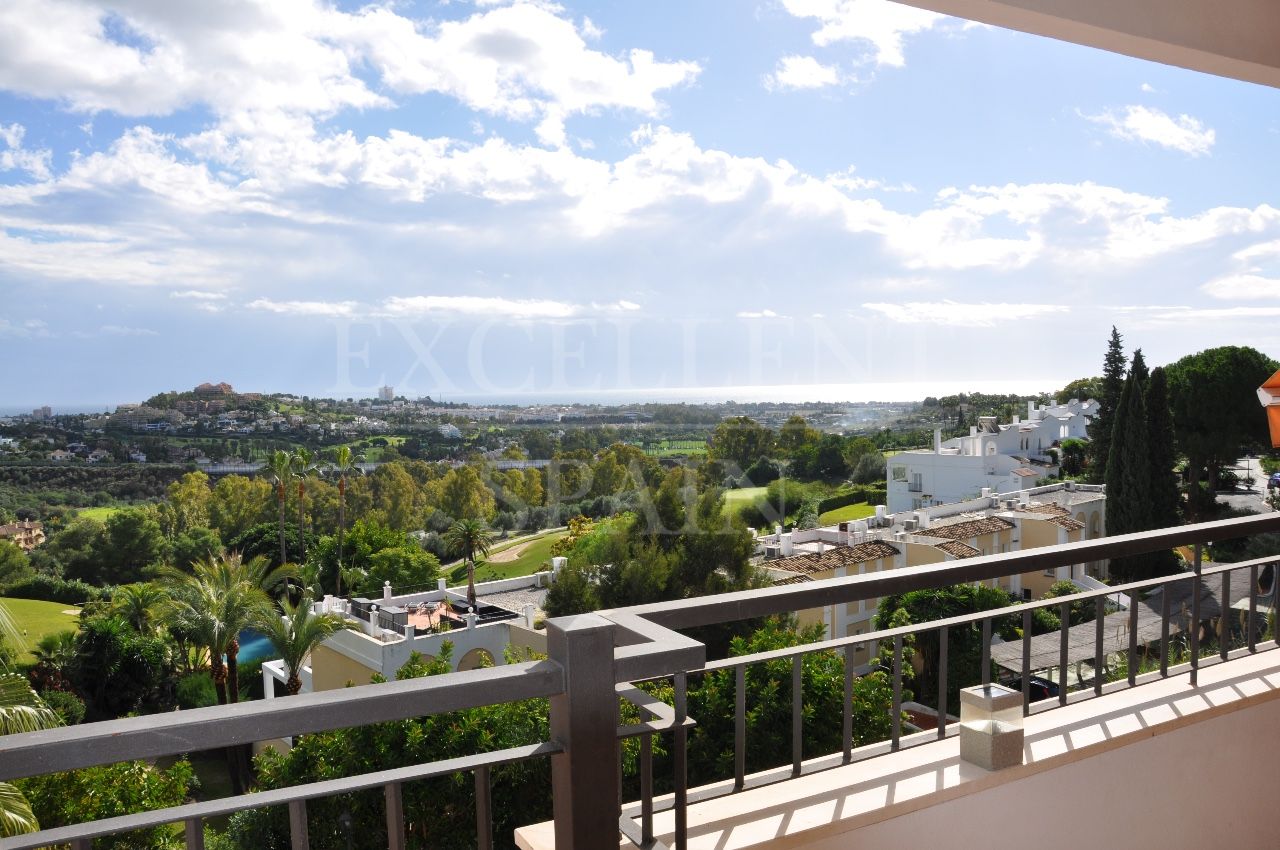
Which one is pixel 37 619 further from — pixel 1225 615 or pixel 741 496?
pixel 1225 615

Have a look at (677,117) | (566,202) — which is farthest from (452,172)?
(677,117)

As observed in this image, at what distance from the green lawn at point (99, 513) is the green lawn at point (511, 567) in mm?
6259

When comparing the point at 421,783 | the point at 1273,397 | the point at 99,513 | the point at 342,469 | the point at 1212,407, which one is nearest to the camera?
the point at 1273,397

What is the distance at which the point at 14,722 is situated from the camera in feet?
19.4

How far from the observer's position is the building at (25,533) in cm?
1366

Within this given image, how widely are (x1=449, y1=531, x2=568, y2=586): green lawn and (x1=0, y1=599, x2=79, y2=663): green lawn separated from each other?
665cm

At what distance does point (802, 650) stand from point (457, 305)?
2433 cm

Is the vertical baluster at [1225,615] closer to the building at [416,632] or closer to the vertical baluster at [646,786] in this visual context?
the vertical baluster at [646,786]

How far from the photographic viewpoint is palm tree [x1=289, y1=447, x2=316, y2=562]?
16062mm

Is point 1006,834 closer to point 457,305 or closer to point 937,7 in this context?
point 937,7

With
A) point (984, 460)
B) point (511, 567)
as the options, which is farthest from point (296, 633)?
point (984, 460)

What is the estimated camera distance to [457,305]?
973 inches

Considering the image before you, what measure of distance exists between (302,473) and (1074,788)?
16.4m

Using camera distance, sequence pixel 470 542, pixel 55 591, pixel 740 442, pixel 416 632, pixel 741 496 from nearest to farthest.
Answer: pixel 55 591 < pixel 416 632 < pixel 470 542 < pixel 741 496 < pixel 740 442
